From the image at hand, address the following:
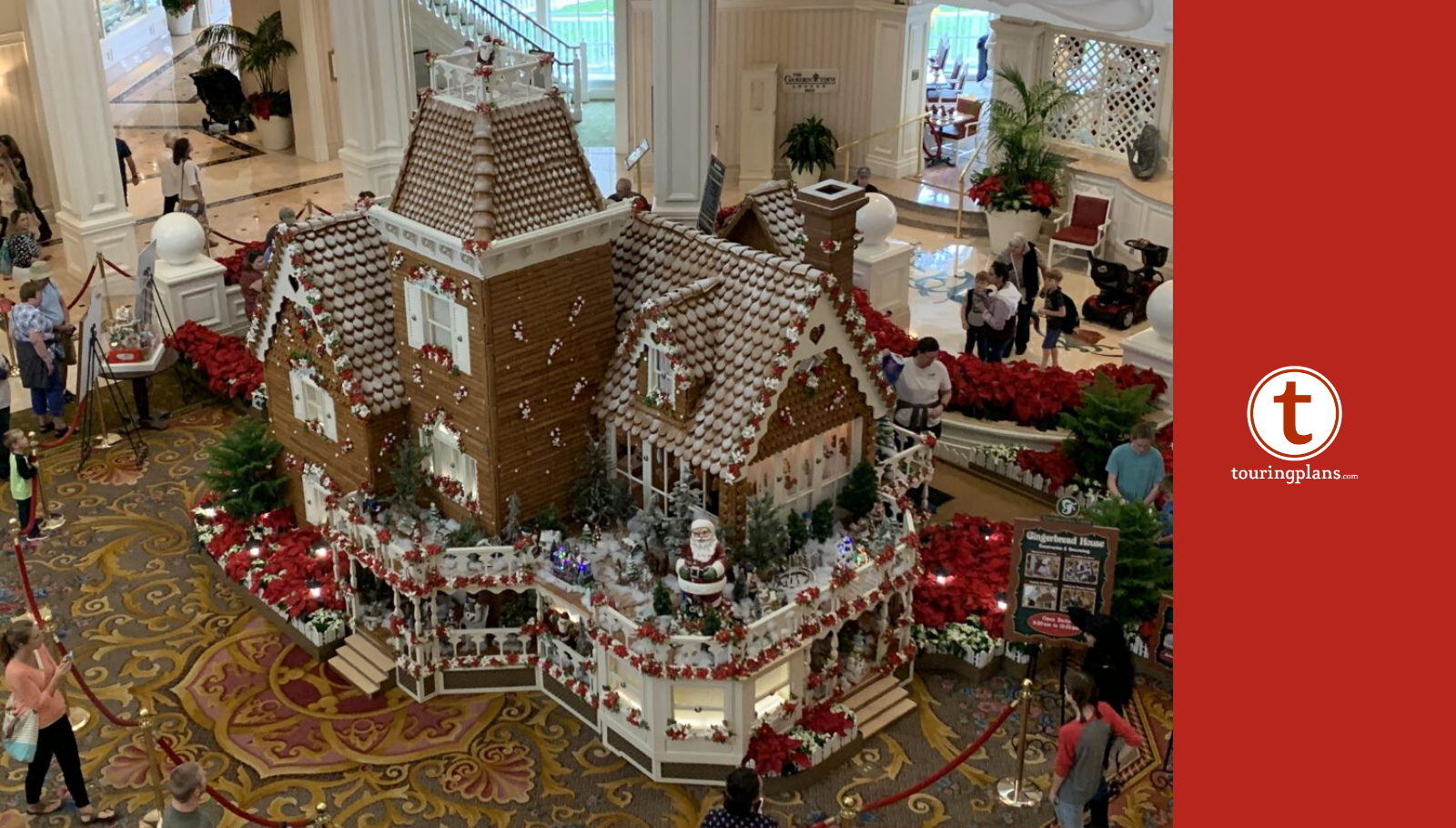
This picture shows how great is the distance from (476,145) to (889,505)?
13.7ft

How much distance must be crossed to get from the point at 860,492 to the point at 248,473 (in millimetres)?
5152

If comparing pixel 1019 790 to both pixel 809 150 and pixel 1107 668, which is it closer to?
pixel 1107 668

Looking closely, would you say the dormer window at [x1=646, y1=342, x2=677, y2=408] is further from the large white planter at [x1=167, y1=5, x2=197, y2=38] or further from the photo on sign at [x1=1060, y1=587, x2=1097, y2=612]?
the large white planter at [x1=167, y1=5, x2=197, y2=38]

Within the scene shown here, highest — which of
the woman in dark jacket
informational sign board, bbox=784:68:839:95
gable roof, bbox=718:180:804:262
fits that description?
gable roof, bbox=718:180:804:262

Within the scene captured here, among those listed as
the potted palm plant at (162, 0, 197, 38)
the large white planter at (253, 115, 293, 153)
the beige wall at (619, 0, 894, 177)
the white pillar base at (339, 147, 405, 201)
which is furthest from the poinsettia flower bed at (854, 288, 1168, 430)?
the potted palm plant at (162, 0, 197, 38)

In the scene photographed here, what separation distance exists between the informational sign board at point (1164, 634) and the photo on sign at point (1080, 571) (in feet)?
3.90

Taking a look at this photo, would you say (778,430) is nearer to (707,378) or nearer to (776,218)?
(707,378)

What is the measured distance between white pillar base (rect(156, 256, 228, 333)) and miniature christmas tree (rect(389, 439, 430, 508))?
5984 millimetres

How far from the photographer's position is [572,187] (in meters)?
10.9

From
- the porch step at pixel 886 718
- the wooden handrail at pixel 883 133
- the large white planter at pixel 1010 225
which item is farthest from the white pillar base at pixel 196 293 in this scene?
the large white planter at pixel 1010 225

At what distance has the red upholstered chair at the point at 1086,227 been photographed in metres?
19.0

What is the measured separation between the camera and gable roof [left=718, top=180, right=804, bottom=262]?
12.4 m

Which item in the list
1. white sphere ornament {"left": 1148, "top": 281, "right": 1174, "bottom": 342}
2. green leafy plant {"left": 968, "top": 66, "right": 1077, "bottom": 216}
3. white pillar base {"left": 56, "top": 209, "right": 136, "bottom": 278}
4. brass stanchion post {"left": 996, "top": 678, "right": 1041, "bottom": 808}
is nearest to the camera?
brass stanchion post {"left": 996, "top": 678, "right": 1041, "bottom": 808}
